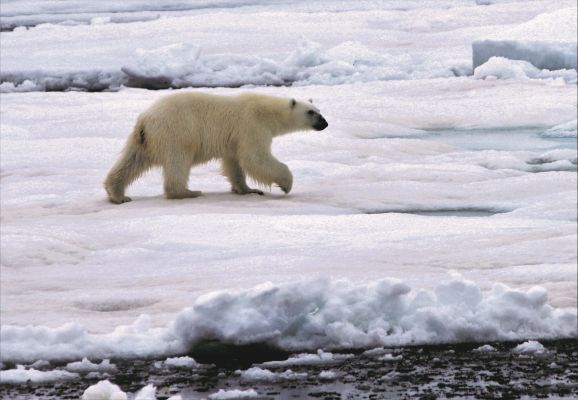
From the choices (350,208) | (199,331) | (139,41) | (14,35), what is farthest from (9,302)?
(14,35)

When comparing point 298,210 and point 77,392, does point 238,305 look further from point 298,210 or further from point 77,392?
point 298,210

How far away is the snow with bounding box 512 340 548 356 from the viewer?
4.05m

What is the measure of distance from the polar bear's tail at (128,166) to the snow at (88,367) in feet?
11.1

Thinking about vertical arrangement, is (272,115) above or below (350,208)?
above

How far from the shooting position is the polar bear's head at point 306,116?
7586 mm

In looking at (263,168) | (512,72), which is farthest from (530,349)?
(512,72)

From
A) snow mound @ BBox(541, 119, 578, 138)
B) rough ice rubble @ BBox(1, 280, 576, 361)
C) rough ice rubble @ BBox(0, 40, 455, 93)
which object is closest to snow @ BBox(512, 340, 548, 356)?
rough ice rubble @ BBox(1, 280, 576, 361)

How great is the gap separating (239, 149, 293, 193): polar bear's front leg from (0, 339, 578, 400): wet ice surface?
3196mm

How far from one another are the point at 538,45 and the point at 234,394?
12315 mm

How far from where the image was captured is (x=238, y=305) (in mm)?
4160

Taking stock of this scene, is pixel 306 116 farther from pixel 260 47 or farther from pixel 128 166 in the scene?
pixel 260 47

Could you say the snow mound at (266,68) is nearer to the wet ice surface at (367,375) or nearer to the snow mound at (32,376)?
the wet ice surface at (367,375)

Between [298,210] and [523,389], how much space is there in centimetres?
337

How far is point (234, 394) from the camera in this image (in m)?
3.66
